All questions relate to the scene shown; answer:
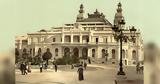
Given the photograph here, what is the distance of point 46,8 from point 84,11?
35cm

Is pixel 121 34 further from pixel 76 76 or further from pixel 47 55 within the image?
pixel 47 55

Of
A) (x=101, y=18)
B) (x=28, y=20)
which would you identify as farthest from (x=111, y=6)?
(x=28, y=20)

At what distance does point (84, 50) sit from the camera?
4.83 metres

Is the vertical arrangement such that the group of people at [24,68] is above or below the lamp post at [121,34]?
below

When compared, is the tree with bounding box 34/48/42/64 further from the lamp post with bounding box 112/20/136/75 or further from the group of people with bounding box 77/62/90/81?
the lamp post with bounding box 112/20/136/75

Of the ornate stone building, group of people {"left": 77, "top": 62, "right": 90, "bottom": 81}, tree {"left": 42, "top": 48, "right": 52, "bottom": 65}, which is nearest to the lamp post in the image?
the ornate stone building

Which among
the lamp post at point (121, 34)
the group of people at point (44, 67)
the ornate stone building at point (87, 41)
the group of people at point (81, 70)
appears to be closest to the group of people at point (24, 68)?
the group of people at point (44, 67)

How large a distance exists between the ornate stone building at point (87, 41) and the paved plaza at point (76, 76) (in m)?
0.10

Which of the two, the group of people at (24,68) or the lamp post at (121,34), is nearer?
the lamp post at (121,34)

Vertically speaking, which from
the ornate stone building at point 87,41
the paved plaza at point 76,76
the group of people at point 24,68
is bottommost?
the paved plaza at point 76,76

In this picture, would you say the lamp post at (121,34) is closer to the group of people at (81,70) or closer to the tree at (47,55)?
the group of people at (81,70)

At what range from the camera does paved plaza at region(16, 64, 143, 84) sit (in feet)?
15.5

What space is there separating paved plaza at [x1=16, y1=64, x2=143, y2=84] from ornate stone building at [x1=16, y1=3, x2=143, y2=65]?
10 centimetres

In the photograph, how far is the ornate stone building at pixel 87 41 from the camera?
187 inches
